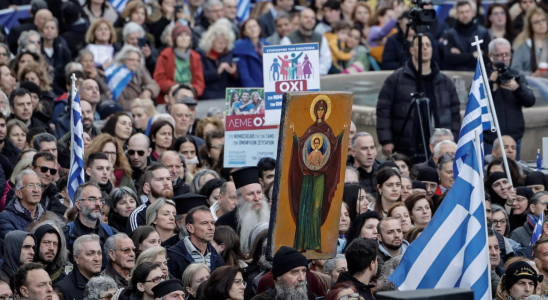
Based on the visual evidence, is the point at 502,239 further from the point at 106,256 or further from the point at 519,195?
the point at 106,256

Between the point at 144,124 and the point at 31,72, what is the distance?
160 cm

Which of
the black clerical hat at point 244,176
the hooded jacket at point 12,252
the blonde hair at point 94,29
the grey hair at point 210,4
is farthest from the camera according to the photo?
the grey hair at point 210,4

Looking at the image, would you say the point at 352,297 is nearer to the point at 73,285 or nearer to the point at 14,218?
the point at 73,285

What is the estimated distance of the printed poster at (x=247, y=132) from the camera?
14.7 m

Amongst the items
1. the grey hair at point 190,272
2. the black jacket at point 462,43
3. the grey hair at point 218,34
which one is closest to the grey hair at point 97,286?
the grey hair at point 190,272

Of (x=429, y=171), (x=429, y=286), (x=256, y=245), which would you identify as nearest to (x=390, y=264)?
(x=256, y=245)

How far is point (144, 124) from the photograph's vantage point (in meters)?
18.0

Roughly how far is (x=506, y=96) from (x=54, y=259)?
7.99 meters

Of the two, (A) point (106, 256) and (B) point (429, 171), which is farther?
(B) point (429, 171)

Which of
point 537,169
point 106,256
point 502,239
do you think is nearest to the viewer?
point 106,256

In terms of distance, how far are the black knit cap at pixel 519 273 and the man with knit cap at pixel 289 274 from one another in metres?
2.05

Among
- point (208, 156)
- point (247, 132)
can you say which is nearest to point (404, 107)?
point (208, 156)

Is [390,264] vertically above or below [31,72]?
below

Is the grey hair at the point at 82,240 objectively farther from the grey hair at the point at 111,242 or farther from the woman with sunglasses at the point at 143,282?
the woman with sunglasses at the point at 143,282
